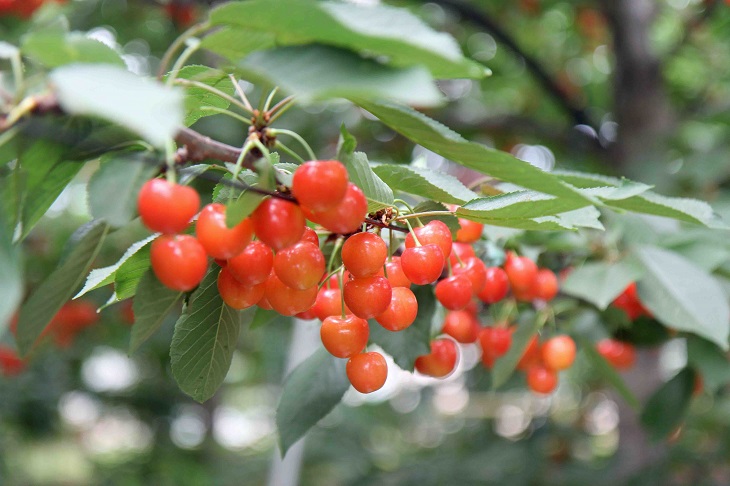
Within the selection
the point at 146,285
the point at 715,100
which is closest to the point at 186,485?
the point at 146,285

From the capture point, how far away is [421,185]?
84cm

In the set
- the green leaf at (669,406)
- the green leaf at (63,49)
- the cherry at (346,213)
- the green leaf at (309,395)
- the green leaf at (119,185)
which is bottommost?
the green leaf at (669,406)

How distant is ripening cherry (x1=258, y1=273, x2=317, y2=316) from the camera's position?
0.73 metres

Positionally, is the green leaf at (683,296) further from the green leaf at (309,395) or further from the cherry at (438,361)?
the green leaf at (309,395)

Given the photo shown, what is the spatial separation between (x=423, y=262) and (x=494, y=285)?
1.51 ft

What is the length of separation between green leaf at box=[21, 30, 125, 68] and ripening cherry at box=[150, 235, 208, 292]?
0.17m

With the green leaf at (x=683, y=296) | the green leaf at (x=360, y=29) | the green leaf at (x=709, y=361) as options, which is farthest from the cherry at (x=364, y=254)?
the green leaf at (x=709, y=361)

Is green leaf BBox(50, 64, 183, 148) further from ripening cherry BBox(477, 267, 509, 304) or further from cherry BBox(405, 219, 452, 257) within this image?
ripening cherry BBox(477, 267, 509, 304)

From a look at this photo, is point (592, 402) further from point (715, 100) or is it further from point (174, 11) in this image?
point (174, 11)

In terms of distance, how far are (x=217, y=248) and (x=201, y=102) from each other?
0.79ft

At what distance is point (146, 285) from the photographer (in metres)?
0.66

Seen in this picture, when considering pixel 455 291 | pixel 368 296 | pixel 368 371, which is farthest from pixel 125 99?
pixel 455 291

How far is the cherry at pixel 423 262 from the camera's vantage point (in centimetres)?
75

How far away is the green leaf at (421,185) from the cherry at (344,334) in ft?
0.63
